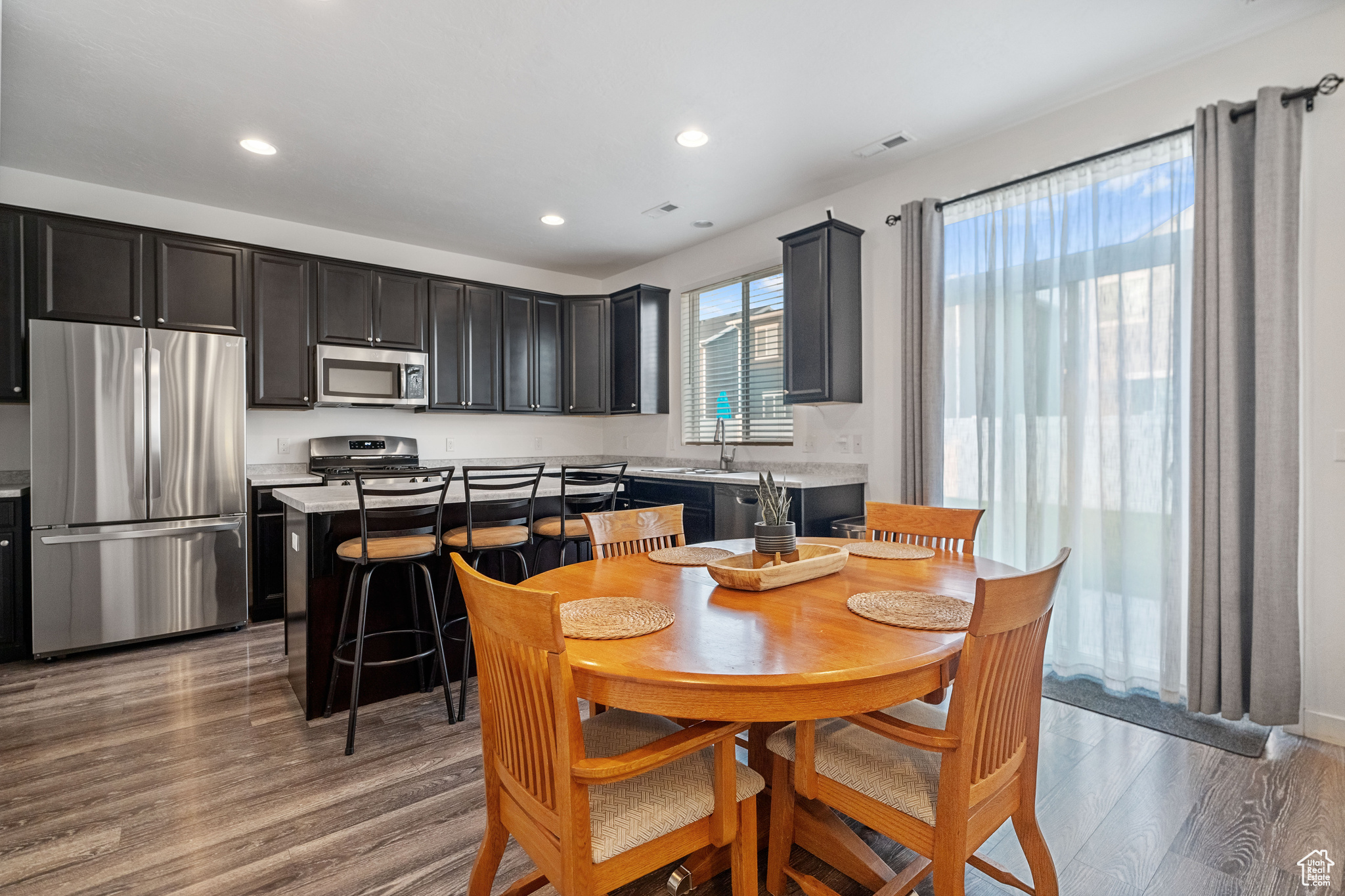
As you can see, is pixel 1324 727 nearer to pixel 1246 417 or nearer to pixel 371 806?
pixel 1246 417

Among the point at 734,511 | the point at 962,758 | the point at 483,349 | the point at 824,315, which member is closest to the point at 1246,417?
the point at 824,315

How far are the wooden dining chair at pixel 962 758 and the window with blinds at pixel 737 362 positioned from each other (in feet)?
9.94

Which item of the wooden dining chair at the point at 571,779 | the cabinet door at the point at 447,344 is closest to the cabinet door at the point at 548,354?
the cabinet door at the point at 447,344

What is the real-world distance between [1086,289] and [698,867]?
9.25ft

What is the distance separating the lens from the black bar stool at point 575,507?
3.07 m

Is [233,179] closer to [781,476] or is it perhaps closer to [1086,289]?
[781,476]

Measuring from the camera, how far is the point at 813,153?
11.2 feet

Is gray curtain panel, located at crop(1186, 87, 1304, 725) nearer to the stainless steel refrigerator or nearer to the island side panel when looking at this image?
the island side panel

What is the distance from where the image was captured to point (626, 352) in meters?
5.35

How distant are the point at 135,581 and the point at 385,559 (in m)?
2.10

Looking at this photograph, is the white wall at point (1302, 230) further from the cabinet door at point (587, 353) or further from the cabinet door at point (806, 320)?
the cabinet door at point (587, 353)

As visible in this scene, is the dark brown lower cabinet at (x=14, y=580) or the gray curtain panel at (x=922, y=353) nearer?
the dark brown lower cabinet at (x=14, y=580)

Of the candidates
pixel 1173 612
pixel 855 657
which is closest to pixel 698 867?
pixel 855 657

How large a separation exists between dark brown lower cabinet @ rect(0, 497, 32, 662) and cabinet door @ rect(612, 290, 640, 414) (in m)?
3.70
